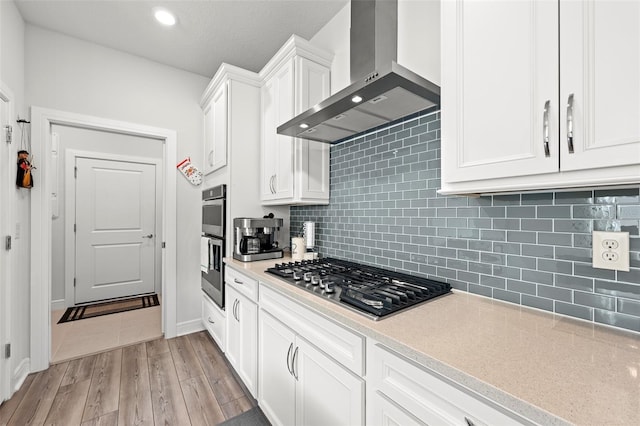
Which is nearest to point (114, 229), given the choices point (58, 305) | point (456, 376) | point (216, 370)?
point (58, 305)

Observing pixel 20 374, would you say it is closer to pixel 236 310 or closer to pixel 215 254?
pixel 215 254

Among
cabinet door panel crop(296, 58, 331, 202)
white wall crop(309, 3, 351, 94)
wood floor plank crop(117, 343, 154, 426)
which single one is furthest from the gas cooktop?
white wall crop(309, 3, 351, 94)

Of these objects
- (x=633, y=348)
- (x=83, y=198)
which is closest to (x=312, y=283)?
(x=633, y=348)

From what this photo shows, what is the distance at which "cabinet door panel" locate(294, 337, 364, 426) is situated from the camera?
996mm

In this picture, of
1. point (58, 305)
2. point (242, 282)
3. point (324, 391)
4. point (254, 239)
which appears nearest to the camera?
point (324, 391)

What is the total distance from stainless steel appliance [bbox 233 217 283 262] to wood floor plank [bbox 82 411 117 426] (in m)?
A: 1.18

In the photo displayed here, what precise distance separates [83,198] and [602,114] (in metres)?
4.95

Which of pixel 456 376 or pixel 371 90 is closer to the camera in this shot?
pixel 456 376

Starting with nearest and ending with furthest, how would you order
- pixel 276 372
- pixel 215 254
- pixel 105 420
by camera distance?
pixel 276 372 < pixel 105 420 < pixel 215 254

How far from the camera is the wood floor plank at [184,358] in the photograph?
216cm

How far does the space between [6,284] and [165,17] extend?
7.06ft

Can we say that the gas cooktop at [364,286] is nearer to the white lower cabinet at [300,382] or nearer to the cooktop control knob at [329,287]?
the cooktop control knob at [329,287]

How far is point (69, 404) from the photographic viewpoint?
1821 millimetres

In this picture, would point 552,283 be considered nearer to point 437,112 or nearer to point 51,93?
point 437,112
